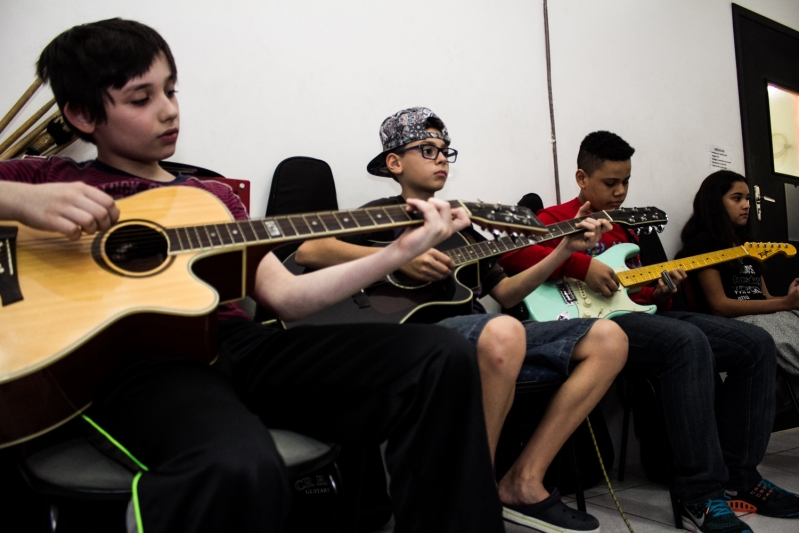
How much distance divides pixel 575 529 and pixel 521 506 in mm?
151

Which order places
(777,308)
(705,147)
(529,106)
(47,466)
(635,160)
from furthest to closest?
(705,147) → (635,160) → (529,106) → (777,308) → (47,466)

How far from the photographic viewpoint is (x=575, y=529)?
1517mm

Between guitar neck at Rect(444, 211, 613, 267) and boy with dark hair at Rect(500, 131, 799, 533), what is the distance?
0.12 meters

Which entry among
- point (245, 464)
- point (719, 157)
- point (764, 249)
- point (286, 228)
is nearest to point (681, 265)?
point (764, 249)

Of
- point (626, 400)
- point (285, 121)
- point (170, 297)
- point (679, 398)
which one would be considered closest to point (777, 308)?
point (626, 400)

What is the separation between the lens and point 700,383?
1.84 metres

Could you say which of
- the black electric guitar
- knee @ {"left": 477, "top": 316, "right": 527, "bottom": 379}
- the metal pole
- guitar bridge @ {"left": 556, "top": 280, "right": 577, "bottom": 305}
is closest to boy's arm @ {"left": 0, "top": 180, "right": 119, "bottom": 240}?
the black electric guitar

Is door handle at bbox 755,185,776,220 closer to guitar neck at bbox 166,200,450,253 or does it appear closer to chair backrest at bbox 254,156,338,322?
chair backrest at bbox 254,156,338,322

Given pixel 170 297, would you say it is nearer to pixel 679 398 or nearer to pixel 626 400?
pixel 679 398

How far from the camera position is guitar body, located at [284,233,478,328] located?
1.67 m

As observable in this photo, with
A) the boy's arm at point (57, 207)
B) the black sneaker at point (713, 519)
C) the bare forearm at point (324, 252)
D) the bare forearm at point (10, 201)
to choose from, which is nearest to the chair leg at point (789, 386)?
the black sneaker at point (713, 519)

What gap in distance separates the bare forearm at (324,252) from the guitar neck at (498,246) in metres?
0.27

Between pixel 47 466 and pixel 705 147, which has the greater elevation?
pixel 705 147

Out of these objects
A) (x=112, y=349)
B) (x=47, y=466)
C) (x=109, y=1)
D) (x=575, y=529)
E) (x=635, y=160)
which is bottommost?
(x=575, y=529)
